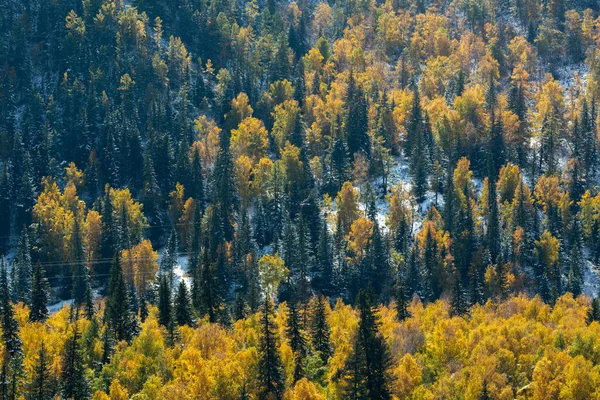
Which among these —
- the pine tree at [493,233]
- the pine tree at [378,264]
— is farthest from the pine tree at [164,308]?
the pine tree at [493,233]

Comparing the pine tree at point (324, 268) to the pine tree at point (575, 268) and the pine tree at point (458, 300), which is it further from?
the pine tree at point (575, 268)

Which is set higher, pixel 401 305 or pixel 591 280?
pixel 591 280

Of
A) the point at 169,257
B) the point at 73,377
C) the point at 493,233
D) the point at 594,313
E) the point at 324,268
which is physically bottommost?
the point at 594,313

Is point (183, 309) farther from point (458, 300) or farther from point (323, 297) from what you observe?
point (458, 300)

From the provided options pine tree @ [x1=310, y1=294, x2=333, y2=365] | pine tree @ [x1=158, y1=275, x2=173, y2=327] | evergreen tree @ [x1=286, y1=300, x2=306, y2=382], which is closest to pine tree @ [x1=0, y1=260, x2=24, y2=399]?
pine tree @ [x1=158, y1=275, x2=173, y2=327]

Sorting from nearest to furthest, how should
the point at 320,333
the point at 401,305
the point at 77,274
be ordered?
the point at 320,333 < the point at 401,305 < the point at 77,274

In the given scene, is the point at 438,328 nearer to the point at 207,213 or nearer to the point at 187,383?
the point at 187,383

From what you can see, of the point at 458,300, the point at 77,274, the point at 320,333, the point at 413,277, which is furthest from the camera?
the point at 77,274

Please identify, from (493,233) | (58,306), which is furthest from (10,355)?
(493,233)
